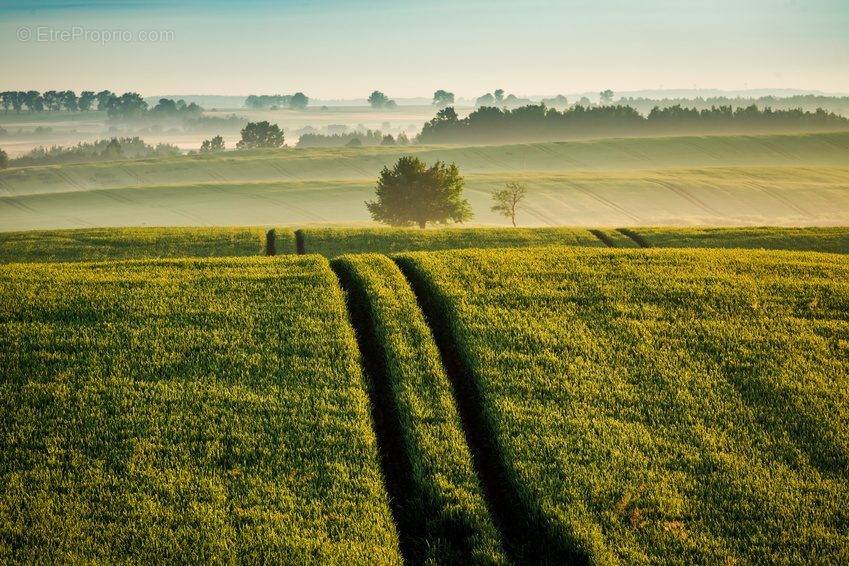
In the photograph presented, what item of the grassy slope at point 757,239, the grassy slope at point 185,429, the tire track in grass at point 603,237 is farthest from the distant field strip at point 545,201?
the grassy slope at point 185,429

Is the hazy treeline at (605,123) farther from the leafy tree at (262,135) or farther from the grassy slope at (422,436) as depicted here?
the grassy slope at (422,436)

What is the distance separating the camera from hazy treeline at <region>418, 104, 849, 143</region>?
6422 inches

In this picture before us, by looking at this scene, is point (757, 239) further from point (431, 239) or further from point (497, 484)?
point (497, 484)

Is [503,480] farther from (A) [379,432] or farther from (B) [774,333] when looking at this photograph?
(B) [774,333]

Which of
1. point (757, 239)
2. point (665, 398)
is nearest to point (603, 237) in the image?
point (757, 239)

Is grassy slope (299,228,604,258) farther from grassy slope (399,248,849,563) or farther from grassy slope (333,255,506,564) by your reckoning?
grassy slope (333,255,506,564)

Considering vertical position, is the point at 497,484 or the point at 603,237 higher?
the point at 603,237

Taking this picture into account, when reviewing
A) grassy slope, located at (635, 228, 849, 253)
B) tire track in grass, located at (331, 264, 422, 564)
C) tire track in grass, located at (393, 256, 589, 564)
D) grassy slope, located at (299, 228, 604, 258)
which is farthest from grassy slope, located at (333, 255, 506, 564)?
grassy slope, located at (635, 228, 849, 253)

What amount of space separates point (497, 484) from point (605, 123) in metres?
170

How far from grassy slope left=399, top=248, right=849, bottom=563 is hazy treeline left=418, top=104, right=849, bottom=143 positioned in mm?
154631

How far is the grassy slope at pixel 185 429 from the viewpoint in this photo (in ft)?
31.6

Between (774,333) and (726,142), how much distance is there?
5560 inches

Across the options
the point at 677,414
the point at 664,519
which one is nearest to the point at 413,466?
the point at 664,519

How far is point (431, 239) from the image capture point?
32.2 m
